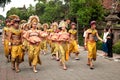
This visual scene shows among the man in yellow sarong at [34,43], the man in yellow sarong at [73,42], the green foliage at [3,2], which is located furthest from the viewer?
the green foliage at [3,2]

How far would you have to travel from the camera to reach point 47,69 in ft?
49.8

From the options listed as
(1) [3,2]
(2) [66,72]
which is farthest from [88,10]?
(2) [66,72]

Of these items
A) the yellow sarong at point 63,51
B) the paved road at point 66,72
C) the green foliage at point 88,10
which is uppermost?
the green foliage at point 88,10

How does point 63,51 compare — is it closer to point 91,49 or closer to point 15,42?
point 91,49

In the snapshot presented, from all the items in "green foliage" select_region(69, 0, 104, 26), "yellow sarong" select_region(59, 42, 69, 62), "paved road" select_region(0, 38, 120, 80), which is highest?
"green foliage" select_region(69, 0, 104, 26)

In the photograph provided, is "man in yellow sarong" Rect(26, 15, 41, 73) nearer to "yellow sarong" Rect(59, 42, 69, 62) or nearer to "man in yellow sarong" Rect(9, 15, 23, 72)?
"man in yellow sarong" Rect(9, 15, 23, 72)

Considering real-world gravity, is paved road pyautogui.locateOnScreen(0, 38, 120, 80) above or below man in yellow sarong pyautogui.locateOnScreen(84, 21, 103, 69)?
below

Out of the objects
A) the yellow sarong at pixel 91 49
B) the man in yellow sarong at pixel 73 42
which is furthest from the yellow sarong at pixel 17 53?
the man in yellow sarong at pixel 73 42

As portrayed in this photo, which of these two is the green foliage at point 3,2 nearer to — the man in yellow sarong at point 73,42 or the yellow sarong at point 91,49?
the man in yellow sarong at point 73,42

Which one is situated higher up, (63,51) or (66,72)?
(63,51)

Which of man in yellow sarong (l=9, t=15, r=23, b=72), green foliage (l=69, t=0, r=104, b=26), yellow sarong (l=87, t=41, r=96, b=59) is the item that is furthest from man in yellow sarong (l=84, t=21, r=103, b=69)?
green foliage (l=69, t=0, r=104, b=26)

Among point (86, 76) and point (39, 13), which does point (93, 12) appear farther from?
point (39, 13)

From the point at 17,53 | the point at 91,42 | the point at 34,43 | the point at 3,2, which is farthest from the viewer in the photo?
the point at 3,2

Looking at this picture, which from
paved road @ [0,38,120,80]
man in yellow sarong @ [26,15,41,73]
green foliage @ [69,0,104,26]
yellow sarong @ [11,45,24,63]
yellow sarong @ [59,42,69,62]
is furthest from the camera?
green foliage @ [69,0,104,26]
